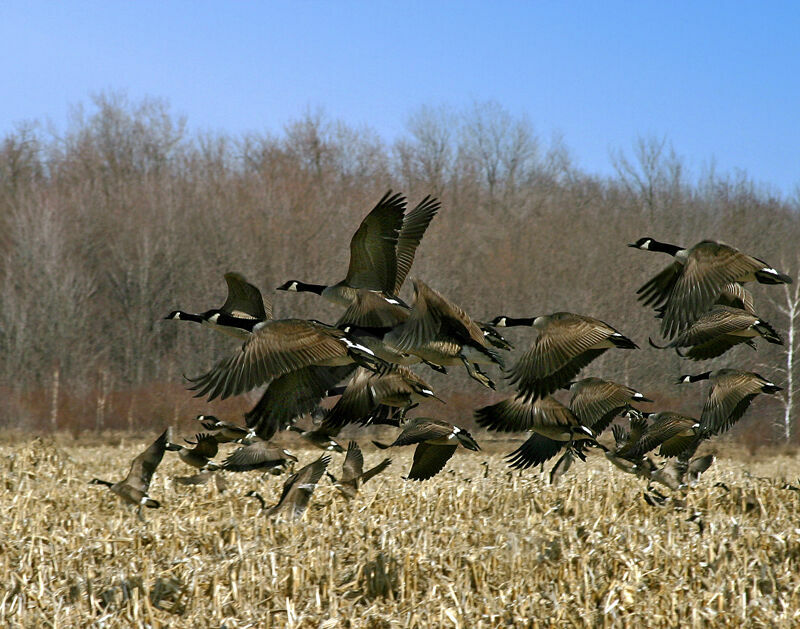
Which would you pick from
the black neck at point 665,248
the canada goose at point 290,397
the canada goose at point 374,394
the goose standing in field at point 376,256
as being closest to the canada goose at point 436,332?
the canada goose at point 290,397

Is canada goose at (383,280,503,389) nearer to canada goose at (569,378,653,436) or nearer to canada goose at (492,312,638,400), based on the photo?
canada goose at (492,312,638,400)

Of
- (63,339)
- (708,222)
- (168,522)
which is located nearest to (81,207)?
(63,339)

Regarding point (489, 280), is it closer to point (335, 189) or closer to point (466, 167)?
point (335, 189)

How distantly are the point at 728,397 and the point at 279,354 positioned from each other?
3514mm

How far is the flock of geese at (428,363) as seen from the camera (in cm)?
680

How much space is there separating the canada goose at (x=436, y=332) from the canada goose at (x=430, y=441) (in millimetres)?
1164

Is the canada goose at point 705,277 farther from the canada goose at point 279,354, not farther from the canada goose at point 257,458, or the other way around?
the canada goose at point 257,458

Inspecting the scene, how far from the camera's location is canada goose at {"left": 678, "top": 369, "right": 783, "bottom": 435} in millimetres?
7746

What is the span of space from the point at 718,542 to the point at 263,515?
358cm

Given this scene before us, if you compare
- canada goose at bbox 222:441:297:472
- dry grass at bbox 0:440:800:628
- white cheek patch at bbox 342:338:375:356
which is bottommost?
dry grass at bbox 0:440:800:628

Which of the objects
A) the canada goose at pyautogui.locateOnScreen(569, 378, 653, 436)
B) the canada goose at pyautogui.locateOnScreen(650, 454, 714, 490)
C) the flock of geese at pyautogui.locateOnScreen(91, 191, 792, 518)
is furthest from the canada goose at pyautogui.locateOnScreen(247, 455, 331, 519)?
the canada goose at pyautogui.locateOnScreen(650, 454, 714, 490)

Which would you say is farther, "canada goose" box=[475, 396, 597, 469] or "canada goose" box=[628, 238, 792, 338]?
"canada goose" box=[475, 396, 597, 469]

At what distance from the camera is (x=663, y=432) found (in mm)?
8648

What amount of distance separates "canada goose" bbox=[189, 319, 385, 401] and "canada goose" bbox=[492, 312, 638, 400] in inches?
47.0
